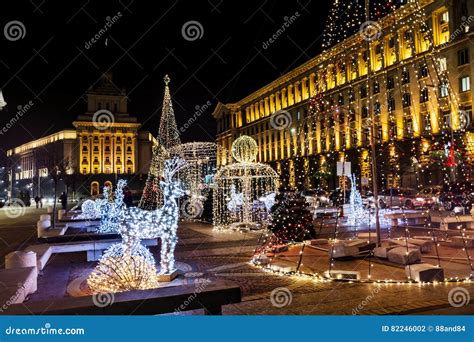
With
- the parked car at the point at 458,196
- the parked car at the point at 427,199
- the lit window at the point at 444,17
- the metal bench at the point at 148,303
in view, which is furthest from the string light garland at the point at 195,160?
the lit window at the point at 444,17

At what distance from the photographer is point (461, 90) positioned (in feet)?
130

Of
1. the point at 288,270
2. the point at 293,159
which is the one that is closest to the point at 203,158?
the point at 288,270

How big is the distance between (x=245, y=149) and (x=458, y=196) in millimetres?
13070

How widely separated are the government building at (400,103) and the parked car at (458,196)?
4.02 feet

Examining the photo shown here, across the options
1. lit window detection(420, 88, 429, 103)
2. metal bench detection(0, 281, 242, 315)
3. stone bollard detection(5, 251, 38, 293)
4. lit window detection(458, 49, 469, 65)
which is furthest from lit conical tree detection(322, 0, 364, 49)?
lit window detection(420, 88, 429, 103)

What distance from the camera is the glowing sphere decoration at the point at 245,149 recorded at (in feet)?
69.3

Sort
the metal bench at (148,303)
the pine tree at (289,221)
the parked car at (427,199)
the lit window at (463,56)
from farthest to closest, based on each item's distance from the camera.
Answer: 1. the lit window at (463,56)
2. the parked car at (427,199)
3. the pine tree at (289,221)
4. the metal bench at (148,303)

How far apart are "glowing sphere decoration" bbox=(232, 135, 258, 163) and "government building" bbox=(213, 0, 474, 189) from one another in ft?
17.9

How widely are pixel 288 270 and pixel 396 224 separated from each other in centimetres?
1227

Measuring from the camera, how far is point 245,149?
21.1 meters

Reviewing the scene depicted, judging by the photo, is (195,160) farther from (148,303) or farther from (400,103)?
(400,103)

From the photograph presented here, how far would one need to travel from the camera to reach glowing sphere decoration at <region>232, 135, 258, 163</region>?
69.3 feet

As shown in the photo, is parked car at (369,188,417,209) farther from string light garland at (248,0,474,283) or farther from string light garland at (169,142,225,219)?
string light garland at (169,142,225,219)

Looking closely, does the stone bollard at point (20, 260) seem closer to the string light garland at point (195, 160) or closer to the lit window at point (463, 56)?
Result: the string light garland at point (195, 160)
